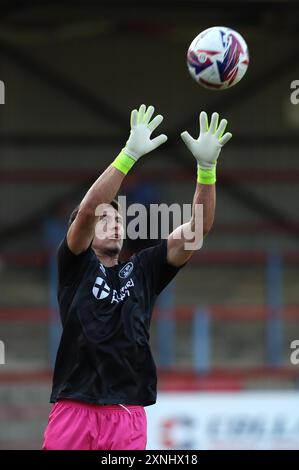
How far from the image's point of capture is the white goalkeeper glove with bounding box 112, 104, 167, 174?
5934mm

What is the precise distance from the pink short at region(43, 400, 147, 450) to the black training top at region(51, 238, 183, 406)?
7 centimetres

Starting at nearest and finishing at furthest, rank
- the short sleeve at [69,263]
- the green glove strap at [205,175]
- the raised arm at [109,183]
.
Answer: the raised arm at [109,183]
the short sleeve at [69,263]
the green glove strap at [205,175]

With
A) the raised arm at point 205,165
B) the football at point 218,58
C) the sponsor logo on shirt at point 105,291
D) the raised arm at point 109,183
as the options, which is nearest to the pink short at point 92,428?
the sponsor logo on shirt at point 105,291

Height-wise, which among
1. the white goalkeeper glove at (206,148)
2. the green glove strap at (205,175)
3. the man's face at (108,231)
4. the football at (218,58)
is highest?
the football at (218,58)

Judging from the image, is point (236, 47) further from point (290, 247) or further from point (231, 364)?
point (290, 247)

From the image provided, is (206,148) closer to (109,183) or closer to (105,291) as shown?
(109,183)

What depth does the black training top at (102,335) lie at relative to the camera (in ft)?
19.5

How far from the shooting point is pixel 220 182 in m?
18.0

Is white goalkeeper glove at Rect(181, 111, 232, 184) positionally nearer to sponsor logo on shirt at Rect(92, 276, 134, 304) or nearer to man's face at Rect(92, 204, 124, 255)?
man's face at Rect(92, 204, 124, 255)

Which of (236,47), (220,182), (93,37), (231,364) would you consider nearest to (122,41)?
(93,37)

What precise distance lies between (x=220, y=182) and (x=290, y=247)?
1667mm

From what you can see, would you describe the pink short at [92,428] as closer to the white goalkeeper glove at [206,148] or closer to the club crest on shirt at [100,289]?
the club crest on shirt at [100,289]

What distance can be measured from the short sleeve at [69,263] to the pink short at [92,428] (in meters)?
0.72

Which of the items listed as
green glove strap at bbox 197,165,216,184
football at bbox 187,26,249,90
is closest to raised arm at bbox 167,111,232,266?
green glove strap at bbox 197,165,216,184
